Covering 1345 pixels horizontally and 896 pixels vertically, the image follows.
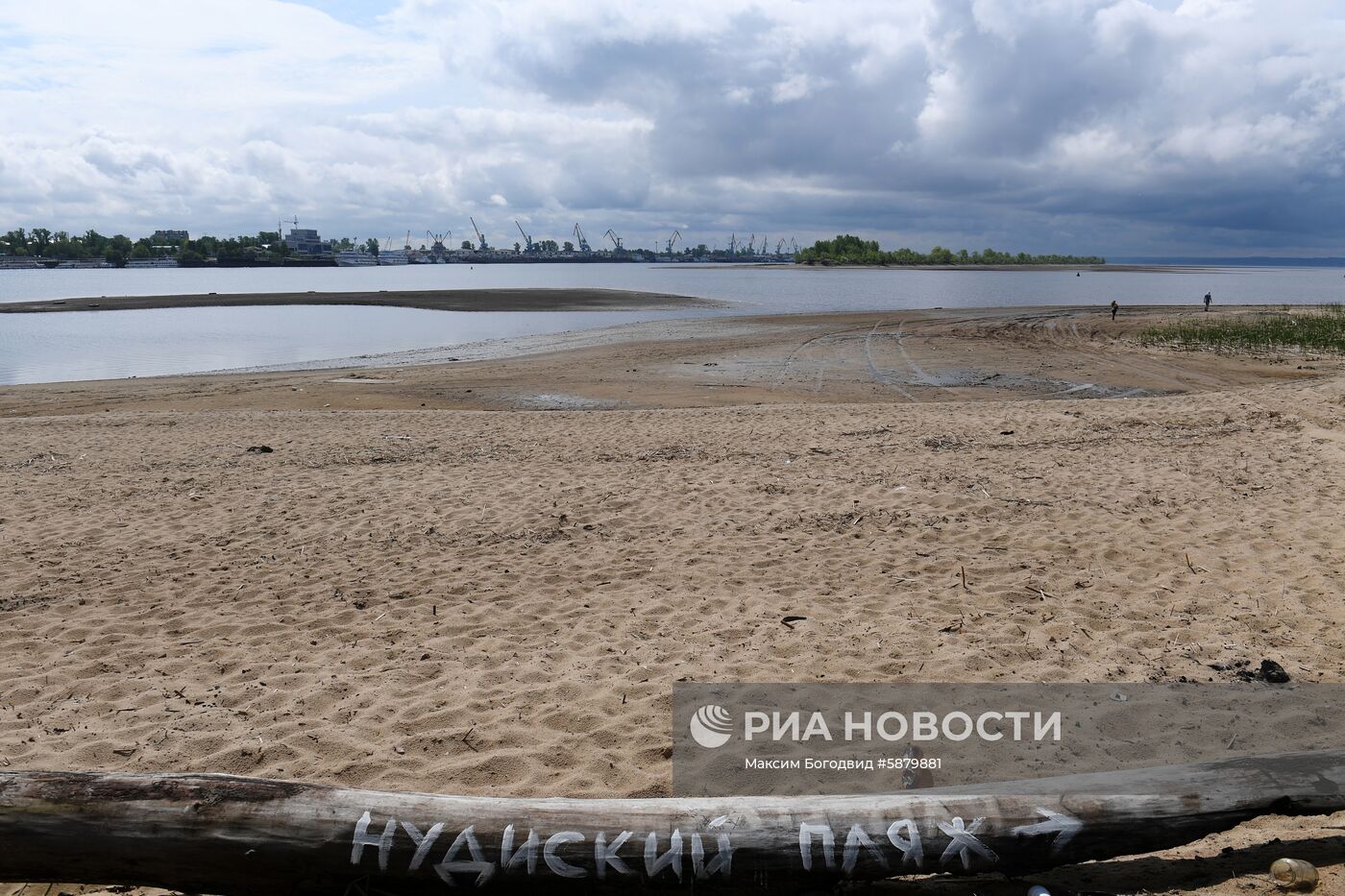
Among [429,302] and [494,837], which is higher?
[429,302]

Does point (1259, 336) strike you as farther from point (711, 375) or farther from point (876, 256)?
point (876, 256)

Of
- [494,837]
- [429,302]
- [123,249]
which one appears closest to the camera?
[494,837]

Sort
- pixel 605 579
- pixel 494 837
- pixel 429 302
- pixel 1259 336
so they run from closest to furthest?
pixel 494 837
pixel 605 579
pixel 1259 336
pixel 429 302

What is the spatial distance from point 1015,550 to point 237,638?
18.3 feet

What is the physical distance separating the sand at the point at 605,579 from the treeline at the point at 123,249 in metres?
178

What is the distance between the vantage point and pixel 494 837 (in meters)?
2.80

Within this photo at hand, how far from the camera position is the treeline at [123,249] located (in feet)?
551

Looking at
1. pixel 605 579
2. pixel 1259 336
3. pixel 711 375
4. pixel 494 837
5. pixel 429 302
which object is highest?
pixel 429 302

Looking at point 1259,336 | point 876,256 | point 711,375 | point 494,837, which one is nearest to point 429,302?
point 711,375

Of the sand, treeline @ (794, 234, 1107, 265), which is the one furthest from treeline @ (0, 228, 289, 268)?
the sand

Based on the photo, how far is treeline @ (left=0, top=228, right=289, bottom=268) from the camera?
167875 mm

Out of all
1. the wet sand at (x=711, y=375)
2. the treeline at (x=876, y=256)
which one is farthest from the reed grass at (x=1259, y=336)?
the treeline at (x=876, y=256)

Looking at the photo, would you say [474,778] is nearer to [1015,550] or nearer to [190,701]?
[190,701]

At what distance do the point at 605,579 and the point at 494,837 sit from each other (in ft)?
11.8
